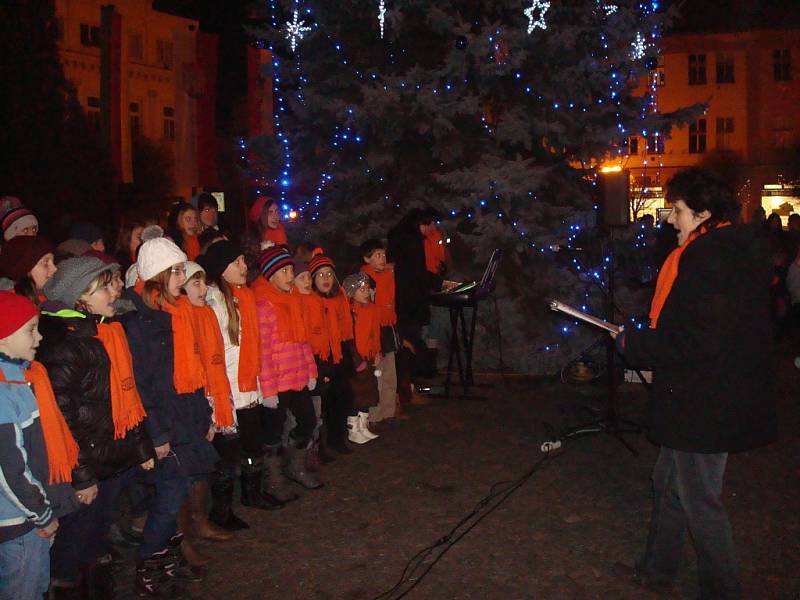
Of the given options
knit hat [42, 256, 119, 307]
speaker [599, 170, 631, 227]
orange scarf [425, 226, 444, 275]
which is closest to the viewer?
knit hat [42, 256, 119, 307]

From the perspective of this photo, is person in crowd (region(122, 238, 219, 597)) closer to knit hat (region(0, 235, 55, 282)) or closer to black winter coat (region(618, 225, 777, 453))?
knit hat (region(0, 235, 55, 282))

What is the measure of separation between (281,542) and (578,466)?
2803 millimetres

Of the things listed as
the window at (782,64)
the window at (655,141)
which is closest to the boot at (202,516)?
the window at (655,141)

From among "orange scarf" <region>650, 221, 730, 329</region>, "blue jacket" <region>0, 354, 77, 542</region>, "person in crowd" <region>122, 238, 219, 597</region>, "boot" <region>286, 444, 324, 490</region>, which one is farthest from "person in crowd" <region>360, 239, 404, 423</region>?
"blue jacket" <region>0, 354, 77, 542</region>

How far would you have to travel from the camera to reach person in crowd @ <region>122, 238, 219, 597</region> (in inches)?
187

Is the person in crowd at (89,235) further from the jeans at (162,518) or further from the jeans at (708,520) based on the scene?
the jeans at (708,520)

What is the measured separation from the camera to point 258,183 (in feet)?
43.3

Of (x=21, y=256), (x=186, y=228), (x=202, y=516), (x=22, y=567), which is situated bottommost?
(x=202, y=516)

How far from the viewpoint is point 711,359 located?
4.16 metres

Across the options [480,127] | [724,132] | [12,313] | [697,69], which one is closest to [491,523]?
[12,313]

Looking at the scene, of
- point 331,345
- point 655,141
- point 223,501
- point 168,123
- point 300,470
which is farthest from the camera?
point 168,123

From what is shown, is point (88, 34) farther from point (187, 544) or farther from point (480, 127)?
point (187, 544)

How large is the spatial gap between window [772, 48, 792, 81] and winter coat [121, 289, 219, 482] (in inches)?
1972

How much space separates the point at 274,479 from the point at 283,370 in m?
0.89
